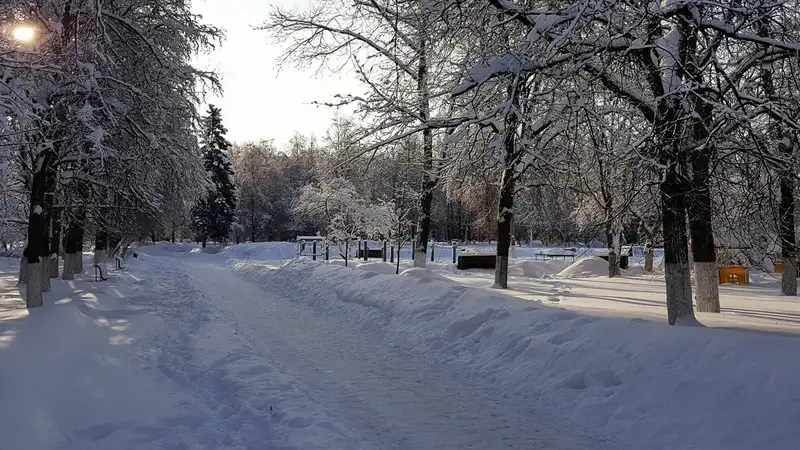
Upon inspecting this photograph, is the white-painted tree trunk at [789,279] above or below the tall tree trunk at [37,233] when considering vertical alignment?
below

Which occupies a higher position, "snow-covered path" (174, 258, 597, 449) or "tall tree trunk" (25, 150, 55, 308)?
"tall tree trunk" (25, 150, 55, 308)

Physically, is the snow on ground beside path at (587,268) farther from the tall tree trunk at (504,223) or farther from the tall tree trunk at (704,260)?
the tall tree trunk at (704,260)

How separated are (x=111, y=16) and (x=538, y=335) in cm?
1057

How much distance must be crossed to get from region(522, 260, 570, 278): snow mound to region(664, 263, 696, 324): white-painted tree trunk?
1591 centimetres

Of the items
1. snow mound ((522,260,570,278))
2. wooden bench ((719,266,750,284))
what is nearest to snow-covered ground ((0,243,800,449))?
wooden bench ((719,266,750,284))

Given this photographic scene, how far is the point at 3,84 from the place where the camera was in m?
7.62

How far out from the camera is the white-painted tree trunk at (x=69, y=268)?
1888cm

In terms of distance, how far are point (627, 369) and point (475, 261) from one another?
20271 millimetres

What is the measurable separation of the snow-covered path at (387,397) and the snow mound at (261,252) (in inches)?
1201

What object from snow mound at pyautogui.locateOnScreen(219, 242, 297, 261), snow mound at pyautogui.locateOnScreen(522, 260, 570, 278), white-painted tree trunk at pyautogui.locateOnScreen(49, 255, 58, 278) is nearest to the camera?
white-painted tree trunk at pyautogui.locateOnScreen(49, 255, 58, 278)

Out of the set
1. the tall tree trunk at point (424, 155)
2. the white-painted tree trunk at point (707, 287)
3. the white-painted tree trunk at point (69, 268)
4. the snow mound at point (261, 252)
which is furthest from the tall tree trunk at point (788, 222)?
the snow mound at point (261, 252)

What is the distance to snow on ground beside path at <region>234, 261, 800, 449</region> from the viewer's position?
504 centimetres

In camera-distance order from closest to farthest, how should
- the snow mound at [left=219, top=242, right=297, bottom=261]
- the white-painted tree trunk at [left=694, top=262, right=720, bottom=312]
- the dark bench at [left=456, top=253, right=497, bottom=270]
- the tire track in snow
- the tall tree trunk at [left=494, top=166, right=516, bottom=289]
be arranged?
the tire track in snow < the white-painted tree trunk at [left=694, top=262, right=720, bottom=312] < the tall tree trunk at [left=494, top=166, right=516, bottom=289] < the dark bench at [left=456, top=253, right=497, bottom=270] < the snow mound at [left=219, top=242, right=297, bottom=261]

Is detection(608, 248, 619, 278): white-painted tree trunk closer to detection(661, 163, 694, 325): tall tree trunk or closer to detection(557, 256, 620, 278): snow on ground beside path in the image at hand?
detection(557, 256, 620, 278): snow on ground beside path
